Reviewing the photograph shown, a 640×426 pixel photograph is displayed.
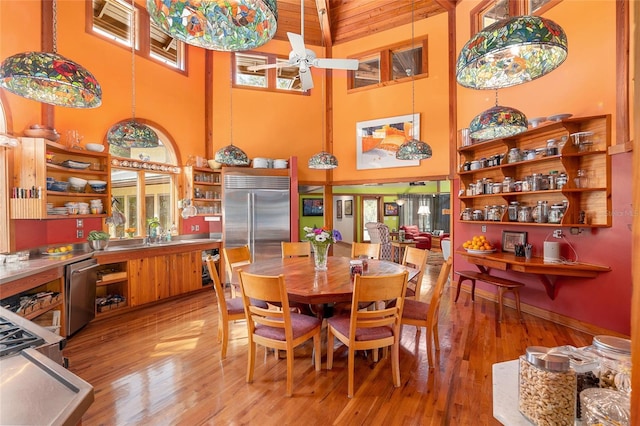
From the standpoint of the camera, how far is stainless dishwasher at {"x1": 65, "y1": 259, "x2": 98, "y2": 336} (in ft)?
10.8

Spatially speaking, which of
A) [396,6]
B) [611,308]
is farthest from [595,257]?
[396,6]

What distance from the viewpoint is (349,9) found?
20.9ft

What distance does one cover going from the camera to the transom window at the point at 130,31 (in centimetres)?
454

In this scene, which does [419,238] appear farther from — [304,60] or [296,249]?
[304,60]

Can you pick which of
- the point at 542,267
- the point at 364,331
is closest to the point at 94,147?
the point at 364,331

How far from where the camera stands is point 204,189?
591cm

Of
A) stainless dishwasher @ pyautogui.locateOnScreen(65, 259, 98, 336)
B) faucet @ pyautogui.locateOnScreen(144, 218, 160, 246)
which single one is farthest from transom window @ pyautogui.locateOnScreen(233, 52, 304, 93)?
stainless dishwasher @ pyautogui.locateOnScreen(65, 259, 98, 336)

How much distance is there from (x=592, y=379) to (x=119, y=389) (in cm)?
304

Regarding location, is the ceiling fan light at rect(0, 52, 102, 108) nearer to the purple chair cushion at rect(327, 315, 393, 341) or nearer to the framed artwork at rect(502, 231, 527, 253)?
the purple chair cushion at rect(327, 315, 393, 341)

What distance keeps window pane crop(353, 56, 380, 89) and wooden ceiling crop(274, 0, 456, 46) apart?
0.56 metres

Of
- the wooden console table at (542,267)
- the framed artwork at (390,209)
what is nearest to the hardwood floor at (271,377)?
the wooden console table at (542,267)

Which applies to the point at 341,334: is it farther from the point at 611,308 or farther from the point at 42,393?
the point at 611,308

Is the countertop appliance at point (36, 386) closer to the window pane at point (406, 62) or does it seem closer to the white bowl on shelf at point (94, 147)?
the white bowl on shelf at point (94, 147)

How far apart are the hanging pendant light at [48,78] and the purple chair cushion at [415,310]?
10.3ft
